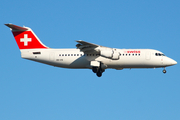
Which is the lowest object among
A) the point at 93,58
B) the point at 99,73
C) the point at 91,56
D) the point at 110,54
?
the point at 99,73

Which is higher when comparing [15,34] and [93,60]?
[15,34]

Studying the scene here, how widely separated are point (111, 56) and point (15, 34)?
11.6 m

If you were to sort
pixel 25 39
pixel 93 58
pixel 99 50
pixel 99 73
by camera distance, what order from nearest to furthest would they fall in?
pixel 99 50, pixel 93 58, pixel 99 73, pixel 25 39

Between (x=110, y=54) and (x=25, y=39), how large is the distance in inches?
407

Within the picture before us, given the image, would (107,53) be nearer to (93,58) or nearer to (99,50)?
(99,50)

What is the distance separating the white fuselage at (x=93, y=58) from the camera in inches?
1238

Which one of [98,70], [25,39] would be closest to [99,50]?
[98,70]

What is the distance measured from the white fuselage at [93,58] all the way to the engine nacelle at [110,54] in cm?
91

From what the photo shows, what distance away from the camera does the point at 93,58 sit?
31812 millimetres

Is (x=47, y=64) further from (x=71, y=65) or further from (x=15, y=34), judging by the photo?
(x=15, y=34)

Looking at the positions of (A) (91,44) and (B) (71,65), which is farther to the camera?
(B) (71,65)

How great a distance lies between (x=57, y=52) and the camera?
32.9m

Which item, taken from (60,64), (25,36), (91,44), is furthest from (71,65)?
(25,36)

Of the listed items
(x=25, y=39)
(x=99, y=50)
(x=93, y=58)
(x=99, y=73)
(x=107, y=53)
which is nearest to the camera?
(x=107, y=53)
